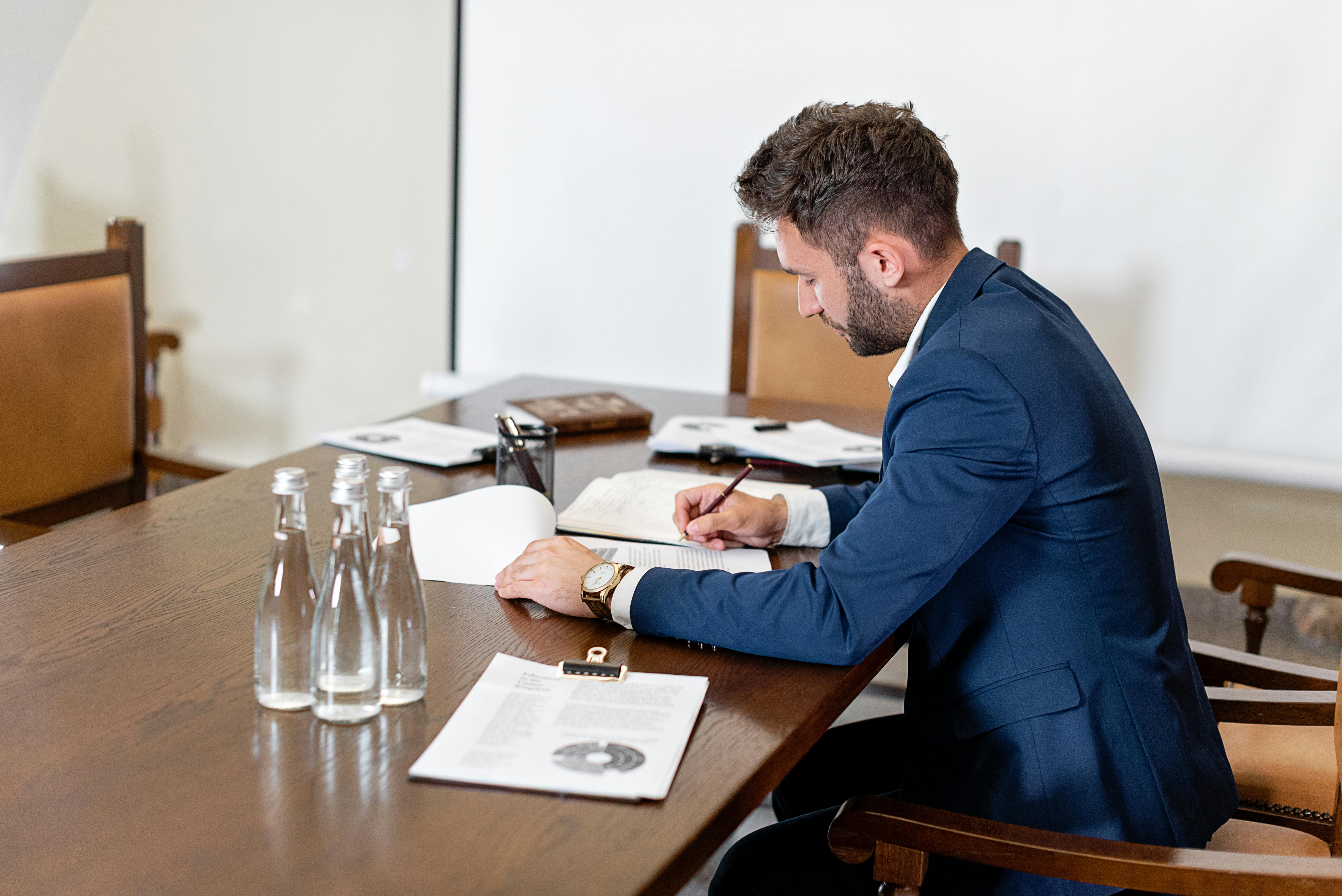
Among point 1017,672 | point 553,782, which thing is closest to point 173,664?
point 553,782

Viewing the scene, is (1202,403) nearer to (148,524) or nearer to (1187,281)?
(1187,281)

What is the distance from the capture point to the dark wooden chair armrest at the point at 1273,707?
134 centimetres

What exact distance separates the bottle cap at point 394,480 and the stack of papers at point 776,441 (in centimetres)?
104

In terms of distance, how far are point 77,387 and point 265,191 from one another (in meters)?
1.79

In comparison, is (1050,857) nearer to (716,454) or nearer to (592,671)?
(592,671)

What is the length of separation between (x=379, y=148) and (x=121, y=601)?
2.69 meters

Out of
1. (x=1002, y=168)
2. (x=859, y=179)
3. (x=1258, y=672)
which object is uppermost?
(x=1002, y=168)

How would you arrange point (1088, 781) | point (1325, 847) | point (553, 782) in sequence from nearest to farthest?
point (553, 782) < point (1088, 781) < point (1325, 847)

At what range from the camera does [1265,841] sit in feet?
4.31

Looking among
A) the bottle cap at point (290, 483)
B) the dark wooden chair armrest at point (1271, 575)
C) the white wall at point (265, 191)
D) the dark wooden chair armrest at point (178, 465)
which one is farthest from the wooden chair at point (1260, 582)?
the white wall at point (265, 191)

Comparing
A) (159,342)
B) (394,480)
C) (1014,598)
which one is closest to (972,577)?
(1014,598)

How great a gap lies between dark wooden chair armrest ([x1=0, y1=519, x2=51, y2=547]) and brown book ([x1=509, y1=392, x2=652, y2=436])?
802 millimetres

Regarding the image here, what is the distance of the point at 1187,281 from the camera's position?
2795mm

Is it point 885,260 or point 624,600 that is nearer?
point 624,600
